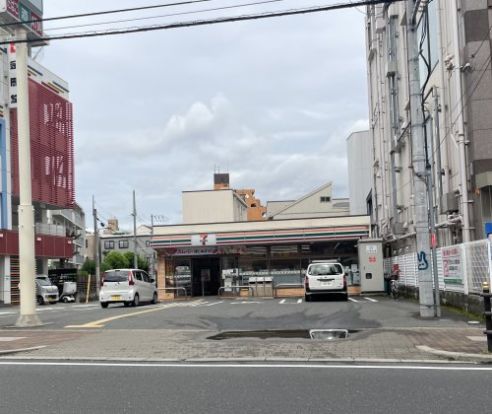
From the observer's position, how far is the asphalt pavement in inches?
261

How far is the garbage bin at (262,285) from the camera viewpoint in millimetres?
33125

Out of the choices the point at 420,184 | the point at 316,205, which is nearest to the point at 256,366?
the point at 420,184

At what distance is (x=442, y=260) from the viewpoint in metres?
18.7

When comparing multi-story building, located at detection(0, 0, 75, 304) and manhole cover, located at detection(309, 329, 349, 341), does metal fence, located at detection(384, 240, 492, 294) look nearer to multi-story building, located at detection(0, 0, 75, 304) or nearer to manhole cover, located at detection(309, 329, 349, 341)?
manhole cover, located at detection(309, 329, 349, 341)

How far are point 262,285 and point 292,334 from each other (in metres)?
21.1

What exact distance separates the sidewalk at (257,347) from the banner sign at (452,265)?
3869mm

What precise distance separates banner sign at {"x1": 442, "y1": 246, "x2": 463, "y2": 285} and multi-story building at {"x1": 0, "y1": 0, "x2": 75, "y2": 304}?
28.6 metres

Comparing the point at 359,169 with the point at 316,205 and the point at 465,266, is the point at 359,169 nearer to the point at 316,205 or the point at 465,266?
the point at 316,205

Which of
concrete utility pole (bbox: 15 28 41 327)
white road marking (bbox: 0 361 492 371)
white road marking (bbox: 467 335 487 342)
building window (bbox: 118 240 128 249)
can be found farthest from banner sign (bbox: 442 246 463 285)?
building window (bbox: 118 240 128 249)

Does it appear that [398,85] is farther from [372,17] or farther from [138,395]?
[138,395]

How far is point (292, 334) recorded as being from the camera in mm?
13055

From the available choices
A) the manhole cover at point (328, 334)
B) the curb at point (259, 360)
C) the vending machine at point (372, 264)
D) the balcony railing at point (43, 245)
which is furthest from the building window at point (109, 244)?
the curb at point (259, 360)

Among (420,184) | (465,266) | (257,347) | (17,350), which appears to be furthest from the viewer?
(465,266)

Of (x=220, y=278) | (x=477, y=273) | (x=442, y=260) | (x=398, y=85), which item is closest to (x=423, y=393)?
(x=477, y=273)
